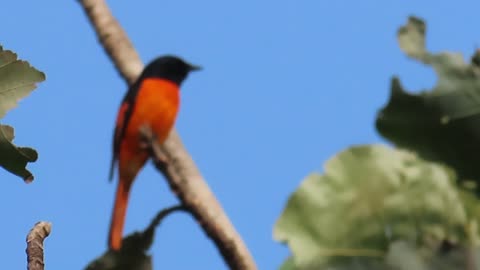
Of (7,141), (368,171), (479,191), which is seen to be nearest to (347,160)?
(368,171)

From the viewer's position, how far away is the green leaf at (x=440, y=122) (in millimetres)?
960

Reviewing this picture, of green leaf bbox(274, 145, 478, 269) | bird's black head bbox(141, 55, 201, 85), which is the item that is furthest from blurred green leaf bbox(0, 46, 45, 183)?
bird's black head bbox(141, 55, 201, 85)

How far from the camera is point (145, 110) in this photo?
3.54 m

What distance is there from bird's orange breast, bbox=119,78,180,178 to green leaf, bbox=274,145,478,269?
93.3 inches

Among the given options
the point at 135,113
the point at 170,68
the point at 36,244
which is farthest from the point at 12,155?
the point at 170,68

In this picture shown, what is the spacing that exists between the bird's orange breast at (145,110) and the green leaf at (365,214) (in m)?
2.37

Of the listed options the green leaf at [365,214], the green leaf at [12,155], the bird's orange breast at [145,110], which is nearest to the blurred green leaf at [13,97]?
the green leaf at [12,155]

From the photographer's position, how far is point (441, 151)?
0.96 metres

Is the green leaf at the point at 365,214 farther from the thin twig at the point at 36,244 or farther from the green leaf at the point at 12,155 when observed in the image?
the thin twig at the point at 36,244

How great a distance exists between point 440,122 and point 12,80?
1.57 meters

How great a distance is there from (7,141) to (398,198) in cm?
149

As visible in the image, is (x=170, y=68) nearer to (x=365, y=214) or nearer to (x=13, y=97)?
(x=13, y=97)

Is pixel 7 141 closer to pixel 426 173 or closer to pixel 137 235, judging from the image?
pixel 137 235

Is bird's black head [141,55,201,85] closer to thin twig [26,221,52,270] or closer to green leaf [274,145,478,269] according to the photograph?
thin twig [26,221,52,270]
